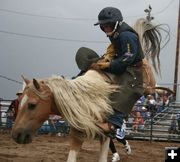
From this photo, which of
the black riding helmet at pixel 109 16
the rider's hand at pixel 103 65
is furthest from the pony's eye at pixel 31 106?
the black riding helmet at pixel 109 16

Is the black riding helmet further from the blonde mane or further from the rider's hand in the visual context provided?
the blonde mane

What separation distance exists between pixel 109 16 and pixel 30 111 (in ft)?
4.96

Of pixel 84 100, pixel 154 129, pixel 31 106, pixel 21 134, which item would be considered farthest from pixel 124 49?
pixel 154 129

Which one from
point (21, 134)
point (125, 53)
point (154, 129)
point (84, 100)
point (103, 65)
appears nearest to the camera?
point (21, 134)

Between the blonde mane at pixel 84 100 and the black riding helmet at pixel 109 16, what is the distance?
0.72 meters

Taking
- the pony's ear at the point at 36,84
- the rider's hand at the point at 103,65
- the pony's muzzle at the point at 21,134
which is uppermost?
the rider's hand at the point at 103,65

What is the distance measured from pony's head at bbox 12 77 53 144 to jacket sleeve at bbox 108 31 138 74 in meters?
0.87

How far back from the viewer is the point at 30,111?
5188 mm

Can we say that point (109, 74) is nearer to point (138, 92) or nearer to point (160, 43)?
point (138, 92)

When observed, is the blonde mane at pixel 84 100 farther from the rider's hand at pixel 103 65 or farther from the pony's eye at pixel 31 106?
the pony's eye at pixel 31 106

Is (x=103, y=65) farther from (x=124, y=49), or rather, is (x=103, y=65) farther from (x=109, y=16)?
(x=109, y=16)

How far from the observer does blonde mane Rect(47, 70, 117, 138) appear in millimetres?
5219

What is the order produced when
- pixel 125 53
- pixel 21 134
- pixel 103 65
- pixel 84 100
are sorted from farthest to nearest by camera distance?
pixel 103 65 < pixel 125 53 < pixel 84 100 < pixel 21 134

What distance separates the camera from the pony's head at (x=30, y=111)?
203 inches
